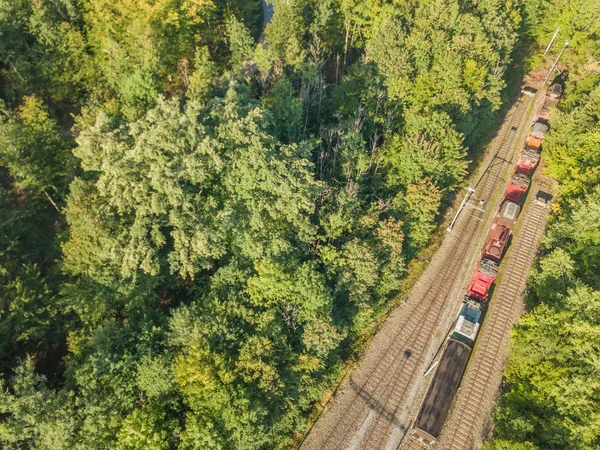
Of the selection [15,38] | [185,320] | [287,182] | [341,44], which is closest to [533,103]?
[341,44]

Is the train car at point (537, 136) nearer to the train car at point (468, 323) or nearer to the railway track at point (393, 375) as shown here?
the railway track at point (393, 375)

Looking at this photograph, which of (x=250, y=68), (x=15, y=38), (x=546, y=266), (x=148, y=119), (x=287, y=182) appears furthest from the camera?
(x=250, y=68)

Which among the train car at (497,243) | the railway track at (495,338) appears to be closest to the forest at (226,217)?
the railway track at (495,338)

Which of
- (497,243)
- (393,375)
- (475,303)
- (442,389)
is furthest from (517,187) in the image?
(393,375)

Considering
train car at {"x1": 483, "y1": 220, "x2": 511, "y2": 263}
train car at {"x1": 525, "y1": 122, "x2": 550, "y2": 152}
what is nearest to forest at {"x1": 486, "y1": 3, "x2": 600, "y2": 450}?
train car at {"x1": 483, "y1": 220, "x2": 511, "y2": 263}

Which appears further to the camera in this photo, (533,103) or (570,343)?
(533,103)

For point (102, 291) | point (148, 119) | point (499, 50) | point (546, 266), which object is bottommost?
point (102, 291)

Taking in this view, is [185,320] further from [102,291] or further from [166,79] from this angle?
[166,79]

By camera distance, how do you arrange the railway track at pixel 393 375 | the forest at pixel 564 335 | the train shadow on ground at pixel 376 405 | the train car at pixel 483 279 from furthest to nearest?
the train car at pixel 483 279 < the train shadow on ground at pixel 376 405 < the railway track at pixel 393 375 < the forest at pixel 564 335
